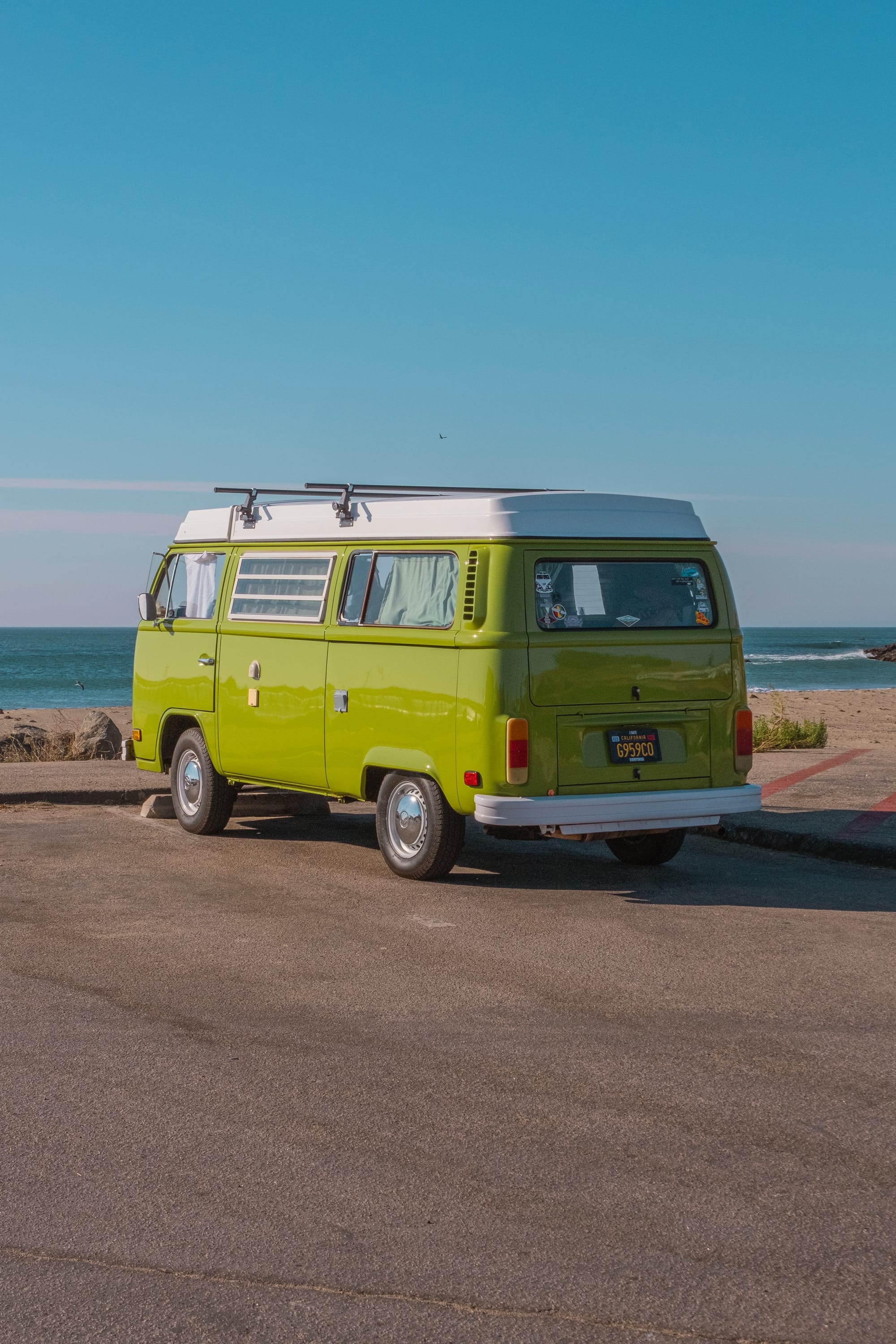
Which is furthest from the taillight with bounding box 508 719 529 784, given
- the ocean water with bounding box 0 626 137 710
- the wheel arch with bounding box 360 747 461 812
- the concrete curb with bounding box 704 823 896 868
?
the ocean water with bounding box 0 626 137 710

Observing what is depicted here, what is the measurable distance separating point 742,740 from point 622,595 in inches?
50.7

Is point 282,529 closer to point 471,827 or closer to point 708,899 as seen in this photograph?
point 471,827

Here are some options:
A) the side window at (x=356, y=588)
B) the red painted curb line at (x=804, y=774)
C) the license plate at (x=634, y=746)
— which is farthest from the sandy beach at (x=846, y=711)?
the side window at (x=356, y=588)

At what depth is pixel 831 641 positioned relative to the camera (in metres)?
148

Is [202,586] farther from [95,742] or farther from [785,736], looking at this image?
[785,736]

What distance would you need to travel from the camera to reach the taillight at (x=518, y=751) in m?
8.99

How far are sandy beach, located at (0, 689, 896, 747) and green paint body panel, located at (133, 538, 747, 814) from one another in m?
10.7

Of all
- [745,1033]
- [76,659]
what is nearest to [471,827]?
[745,1033]

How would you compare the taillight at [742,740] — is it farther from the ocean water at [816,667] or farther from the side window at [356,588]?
the ocean water at [816,667]

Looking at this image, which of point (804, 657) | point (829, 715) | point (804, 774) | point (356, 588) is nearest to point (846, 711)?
point (829, 715)

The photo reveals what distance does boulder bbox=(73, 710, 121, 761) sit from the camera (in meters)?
19.3

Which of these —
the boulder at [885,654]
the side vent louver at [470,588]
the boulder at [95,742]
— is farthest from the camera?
the boulder at [885,654]

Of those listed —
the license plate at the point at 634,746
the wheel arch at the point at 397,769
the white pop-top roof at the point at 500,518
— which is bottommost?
the wheel arch at the point at 397,769

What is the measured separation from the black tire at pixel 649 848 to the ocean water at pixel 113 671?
1399 inches
